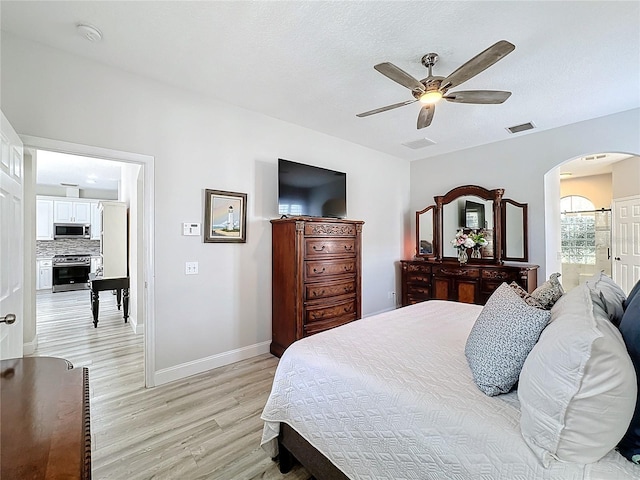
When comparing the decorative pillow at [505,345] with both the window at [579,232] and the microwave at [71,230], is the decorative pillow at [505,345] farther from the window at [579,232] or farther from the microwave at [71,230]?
the microwave at [71,230]

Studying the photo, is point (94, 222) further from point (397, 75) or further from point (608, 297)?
point (608, 297)

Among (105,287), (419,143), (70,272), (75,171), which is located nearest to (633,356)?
(419,143)

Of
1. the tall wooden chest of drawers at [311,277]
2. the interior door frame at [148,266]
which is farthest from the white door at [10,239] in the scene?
the tall wooden chest of drawers at [311,277]

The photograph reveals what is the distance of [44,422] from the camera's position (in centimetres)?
79

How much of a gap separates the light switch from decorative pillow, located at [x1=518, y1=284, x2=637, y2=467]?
286 cm

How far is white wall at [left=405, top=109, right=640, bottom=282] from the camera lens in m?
3.43

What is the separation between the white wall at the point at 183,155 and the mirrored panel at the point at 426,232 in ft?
7.08

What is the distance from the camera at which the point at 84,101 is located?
2.36 metres

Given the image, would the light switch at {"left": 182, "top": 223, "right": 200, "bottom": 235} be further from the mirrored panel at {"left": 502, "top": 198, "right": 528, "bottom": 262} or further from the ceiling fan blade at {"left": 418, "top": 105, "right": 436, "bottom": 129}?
the mirrored panel at {"left": 502, "top": 198, "right": 528, "bottom": 262}

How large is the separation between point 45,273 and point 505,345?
10021 millimetres

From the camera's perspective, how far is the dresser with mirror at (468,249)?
Result: 409 cm

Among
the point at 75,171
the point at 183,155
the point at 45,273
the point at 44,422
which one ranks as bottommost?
the point at 45,273

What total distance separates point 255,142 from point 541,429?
3.35 metres

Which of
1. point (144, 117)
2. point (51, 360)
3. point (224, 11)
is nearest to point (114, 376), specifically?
point (51, 360)
